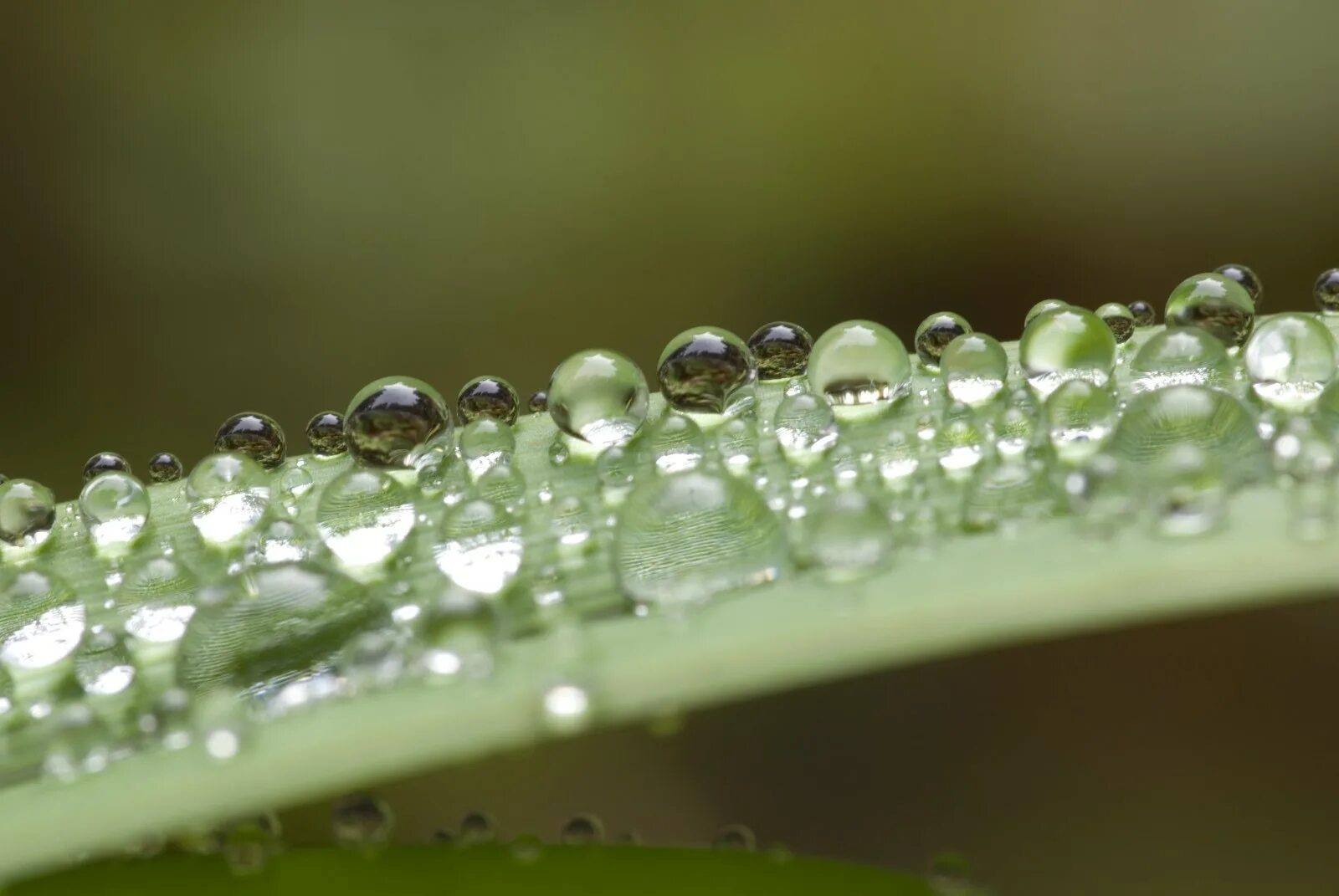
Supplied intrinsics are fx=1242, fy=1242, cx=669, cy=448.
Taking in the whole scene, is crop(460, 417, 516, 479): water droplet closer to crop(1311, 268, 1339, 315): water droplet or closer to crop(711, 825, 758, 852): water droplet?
crop(711, 825, 758, 852): water droplet

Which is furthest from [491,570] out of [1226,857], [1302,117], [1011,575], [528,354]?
[1302,117]

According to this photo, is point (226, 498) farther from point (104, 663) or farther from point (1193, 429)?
point (1193, 429)

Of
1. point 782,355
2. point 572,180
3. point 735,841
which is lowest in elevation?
point 735,841

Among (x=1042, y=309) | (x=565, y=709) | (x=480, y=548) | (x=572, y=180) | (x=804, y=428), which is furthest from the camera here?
(x=572, y=180)

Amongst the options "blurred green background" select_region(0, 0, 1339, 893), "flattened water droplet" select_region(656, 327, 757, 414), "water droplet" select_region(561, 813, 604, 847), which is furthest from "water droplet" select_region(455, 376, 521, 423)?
"blurred green background" select_region(0, 0, 1339, 893)

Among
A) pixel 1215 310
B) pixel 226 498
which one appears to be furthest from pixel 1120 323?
pixel 226 498

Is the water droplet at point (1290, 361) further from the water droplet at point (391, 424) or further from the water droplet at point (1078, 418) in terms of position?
the water droplet at point (391, 424)
